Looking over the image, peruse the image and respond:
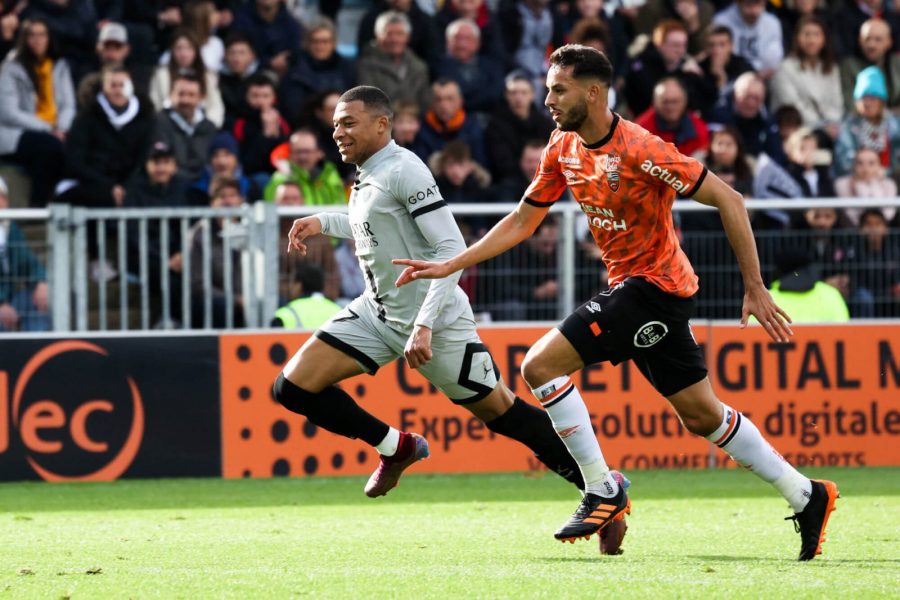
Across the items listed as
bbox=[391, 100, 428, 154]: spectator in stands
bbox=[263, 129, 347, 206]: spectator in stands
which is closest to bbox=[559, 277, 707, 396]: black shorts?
bbox=[263, 129, 347, 206]: spectator in stands

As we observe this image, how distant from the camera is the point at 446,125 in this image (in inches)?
587

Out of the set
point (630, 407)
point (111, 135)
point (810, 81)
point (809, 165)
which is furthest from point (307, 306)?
point (810, 81)

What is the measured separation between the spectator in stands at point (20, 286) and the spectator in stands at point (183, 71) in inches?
129

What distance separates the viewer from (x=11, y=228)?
11.8 m

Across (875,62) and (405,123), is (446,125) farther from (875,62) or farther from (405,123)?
(875,62)

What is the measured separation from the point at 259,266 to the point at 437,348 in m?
4.50

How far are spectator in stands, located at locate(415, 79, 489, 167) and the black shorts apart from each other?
7828 millimetres

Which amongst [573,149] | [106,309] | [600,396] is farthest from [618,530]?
[106,309]

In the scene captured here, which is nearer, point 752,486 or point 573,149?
point 573,149

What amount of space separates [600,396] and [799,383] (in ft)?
5.13

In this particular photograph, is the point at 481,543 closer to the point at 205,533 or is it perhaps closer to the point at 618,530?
the point at 618,530

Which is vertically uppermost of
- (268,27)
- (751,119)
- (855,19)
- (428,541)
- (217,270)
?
(855,19)

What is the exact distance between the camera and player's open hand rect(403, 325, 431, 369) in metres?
7.29

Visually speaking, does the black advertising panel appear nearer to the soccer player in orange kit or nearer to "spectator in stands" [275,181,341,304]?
"spectator in stands" [275,181,341,304]
